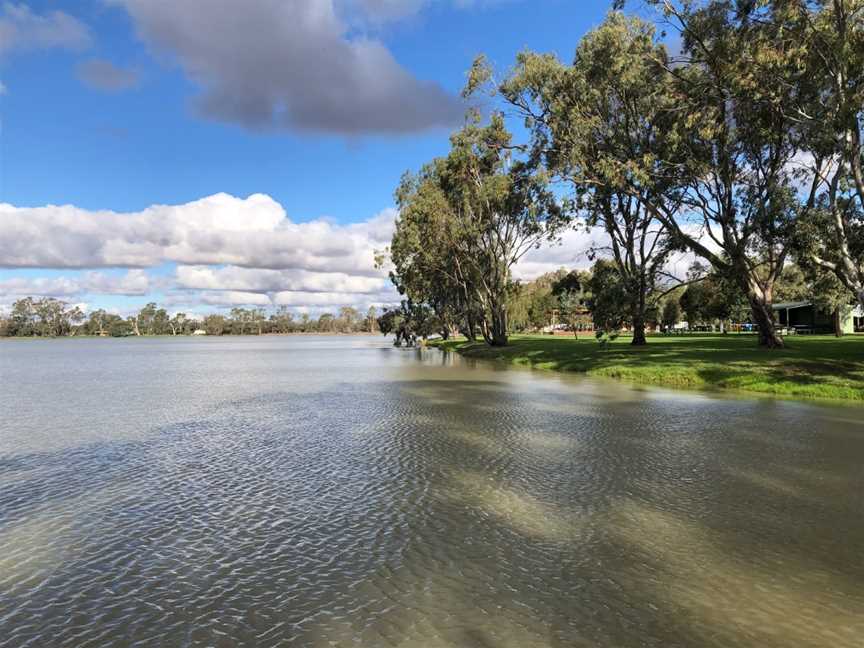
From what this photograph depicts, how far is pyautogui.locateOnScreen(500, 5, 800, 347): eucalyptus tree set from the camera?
22891 mm

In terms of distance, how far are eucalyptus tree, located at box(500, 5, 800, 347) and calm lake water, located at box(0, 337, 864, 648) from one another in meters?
13.6

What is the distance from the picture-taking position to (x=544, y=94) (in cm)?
3170

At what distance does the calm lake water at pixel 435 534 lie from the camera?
5.20m

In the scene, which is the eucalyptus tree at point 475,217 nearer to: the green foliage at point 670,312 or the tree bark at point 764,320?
the tree bark at point 764,320

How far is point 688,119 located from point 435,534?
2283 centimetres

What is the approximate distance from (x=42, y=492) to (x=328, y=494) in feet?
15.0

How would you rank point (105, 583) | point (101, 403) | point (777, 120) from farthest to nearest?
1. point (777, 120)
2. point (101, 403)
3. point (105, 583)

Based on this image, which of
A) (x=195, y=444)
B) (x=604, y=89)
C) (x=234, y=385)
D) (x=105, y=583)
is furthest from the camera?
(x=604, y=89)

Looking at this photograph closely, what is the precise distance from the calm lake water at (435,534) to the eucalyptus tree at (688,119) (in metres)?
13.6

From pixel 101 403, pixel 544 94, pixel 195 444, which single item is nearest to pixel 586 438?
pixel 195 444

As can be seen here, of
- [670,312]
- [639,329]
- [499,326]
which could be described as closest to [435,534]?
[639,329]

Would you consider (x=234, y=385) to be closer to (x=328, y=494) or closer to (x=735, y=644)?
(x=328, y=494)

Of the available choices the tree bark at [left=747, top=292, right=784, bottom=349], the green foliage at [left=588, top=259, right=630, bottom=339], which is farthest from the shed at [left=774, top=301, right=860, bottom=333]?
the green foliage at [left=588, top=259, right=630, bottom=339]

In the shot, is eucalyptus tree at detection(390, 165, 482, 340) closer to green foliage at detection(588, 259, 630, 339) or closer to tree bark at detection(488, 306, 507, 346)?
tree bark at detection(488, 306, 507, 346)
